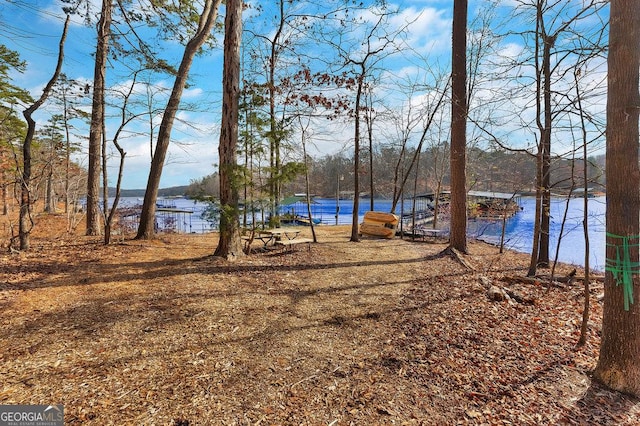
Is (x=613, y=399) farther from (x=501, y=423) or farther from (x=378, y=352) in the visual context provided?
(x=378, y=352)

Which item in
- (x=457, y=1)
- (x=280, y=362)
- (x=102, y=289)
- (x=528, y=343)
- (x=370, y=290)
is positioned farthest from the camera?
(x=457, y=1)

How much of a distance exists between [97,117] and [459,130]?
9153mm

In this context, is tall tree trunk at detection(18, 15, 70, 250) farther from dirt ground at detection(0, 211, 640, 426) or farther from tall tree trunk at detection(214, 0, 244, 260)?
tall tree trunk at detection(214, 0, 244, 260)

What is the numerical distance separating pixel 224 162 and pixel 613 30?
195 inches

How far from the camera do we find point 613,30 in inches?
85.2

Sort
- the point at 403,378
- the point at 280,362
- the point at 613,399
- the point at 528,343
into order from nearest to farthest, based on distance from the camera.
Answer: the point at 613,399 → the point at 403,378 → the point at 280,362 → the point at 528,343

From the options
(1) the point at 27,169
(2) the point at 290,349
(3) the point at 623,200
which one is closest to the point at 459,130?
(3) the point at 623,200

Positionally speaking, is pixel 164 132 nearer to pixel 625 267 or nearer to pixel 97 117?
pixel 97 117

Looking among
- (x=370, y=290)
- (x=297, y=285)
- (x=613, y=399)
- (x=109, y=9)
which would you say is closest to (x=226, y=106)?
(x=297, y=285)

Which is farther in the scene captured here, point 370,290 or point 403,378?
A: point 370,290

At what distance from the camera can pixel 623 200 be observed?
6.99 ft

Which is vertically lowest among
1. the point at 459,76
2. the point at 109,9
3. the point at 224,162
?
the point at 224,162

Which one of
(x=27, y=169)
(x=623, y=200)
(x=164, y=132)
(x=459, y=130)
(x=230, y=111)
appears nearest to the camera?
(x=623, y=200)

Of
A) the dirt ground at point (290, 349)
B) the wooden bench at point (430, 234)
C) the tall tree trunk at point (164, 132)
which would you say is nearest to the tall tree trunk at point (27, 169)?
the dirt ground at point (290, 349)
